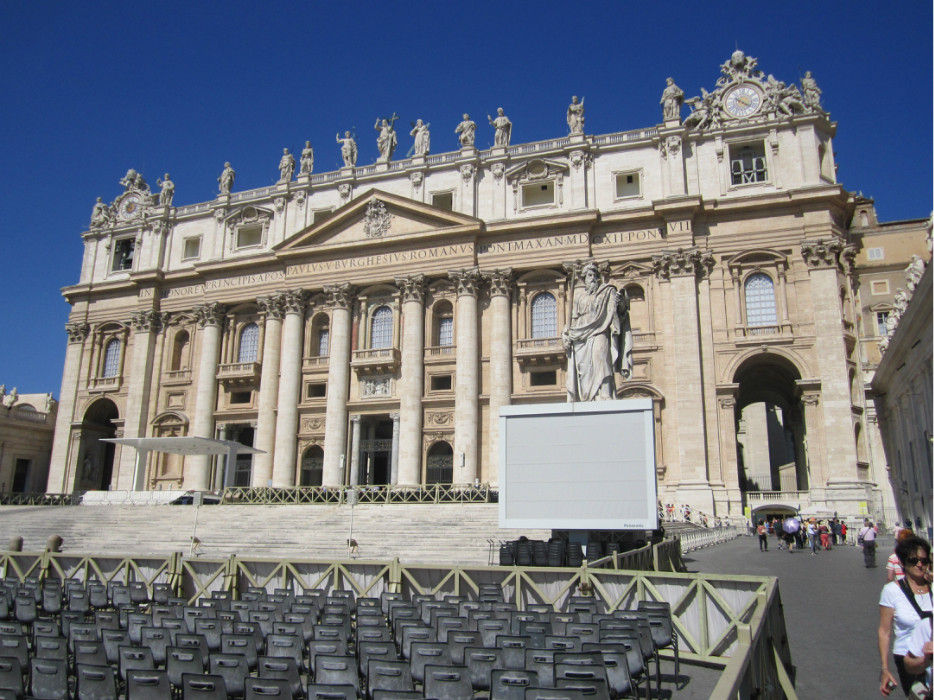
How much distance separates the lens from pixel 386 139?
46.5 m

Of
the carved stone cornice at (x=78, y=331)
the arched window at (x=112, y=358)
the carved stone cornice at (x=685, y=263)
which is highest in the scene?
the carved stone cornice at (x=685, y=263)

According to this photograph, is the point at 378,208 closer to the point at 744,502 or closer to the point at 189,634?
the point at 744,502

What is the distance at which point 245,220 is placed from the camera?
48344 millimetres

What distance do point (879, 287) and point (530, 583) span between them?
36.0 m

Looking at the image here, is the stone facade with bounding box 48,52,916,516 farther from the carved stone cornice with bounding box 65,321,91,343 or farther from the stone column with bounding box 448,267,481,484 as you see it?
the carved stone cornice with bounding box 65,321,91,343

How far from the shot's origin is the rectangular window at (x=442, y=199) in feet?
144

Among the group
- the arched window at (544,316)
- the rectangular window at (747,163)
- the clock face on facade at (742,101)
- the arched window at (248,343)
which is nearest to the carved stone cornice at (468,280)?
the arched window at (544,316)

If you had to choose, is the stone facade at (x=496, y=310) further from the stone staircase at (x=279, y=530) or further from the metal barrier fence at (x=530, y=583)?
the metal barrier fence at (x=530, y=583)

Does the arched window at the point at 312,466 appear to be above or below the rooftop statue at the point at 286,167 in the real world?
below

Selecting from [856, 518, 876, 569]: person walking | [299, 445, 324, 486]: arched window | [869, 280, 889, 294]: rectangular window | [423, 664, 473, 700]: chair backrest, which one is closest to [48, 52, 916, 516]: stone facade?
[299, 445, 324, 486]: arched window

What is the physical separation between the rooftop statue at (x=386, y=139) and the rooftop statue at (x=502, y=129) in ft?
22.5

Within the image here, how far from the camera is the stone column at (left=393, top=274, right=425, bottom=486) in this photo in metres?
39.4

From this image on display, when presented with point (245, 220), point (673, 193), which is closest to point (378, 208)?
point (245, 220)

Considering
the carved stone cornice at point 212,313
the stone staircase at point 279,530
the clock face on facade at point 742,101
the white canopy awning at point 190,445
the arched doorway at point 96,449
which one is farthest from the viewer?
the arched doorway at point 96,449
